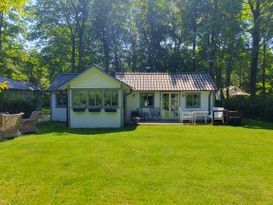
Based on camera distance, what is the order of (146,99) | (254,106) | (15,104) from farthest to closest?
(254,106), (146,99), (15,104)

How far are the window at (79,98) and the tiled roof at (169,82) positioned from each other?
5091 mm

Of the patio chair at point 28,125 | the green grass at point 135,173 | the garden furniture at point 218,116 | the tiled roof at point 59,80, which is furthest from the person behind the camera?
the tiled roof at point 59,80

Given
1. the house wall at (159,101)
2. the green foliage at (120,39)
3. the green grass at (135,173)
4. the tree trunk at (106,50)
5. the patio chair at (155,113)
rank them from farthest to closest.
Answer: the tree trunk at (106,50) → the green foliage at (120,39) → the patio chair at (155,113) → the house wall at (159,101) → the green grass at (135,173)

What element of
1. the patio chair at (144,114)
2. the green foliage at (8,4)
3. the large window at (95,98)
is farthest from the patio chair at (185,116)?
the green foliage at (8,4)

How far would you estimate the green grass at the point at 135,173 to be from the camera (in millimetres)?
4871

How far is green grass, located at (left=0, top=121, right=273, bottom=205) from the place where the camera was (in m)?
4.87

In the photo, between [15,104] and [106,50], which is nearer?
[15,104]

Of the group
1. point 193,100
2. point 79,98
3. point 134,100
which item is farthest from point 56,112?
point 193,100

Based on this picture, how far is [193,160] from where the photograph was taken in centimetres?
757

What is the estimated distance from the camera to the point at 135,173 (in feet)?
20.7

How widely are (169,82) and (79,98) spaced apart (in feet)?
25.1

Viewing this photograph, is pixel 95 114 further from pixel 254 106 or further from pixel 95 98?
pixel 254 106

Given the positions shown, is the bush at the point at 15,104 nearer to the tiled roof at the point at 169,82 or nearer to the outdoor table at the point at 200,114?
the tiled roof at the point at 169,82

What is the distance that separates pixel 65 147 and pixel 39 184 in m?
4.03
